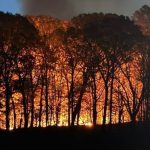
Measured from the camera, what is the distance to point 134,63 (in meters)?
66.1

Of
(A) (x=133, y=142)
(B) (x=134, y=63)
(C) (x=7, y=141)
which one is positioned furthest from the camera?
(B) (x=134, y=63)

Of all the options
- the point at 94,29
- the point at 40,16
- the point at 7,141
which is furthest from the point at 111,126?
the point at 7,141

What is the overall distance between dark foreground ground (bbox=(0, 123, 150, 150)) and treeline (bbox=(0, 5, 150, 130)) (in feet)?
10.9

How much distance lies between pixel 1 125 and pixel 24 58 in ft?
37.0

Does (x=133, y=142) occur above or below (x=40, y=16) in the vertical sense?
below

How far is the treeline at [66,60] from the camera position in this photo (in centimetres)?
5619

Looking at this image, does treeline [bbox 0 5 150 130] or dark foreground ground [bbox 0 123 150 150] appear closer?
dark foreground ground [bbox 0 123 150 150]

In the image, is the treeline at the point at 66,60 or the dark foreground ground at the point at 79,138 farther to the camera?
the treeline at the point at 66,60

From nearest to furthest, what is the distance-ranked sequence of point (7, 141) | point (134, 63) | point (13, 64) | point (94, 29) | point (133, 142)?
point (7, 141) < point (133, 142) < point (13, 64) < point (94, 29) < point (134, 63)

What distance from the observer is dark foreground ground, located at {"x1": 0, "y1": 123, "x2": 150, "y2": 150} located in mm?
44219

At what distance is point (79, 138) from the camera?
49719 mm

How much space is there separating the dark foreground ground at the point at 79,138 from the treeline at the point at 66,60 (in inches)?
131

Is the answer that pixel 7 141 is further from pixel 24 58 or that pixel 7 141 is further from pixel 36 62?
pixel 36 62

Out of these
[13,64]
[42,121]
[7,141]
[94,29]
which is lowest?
[7,141]
